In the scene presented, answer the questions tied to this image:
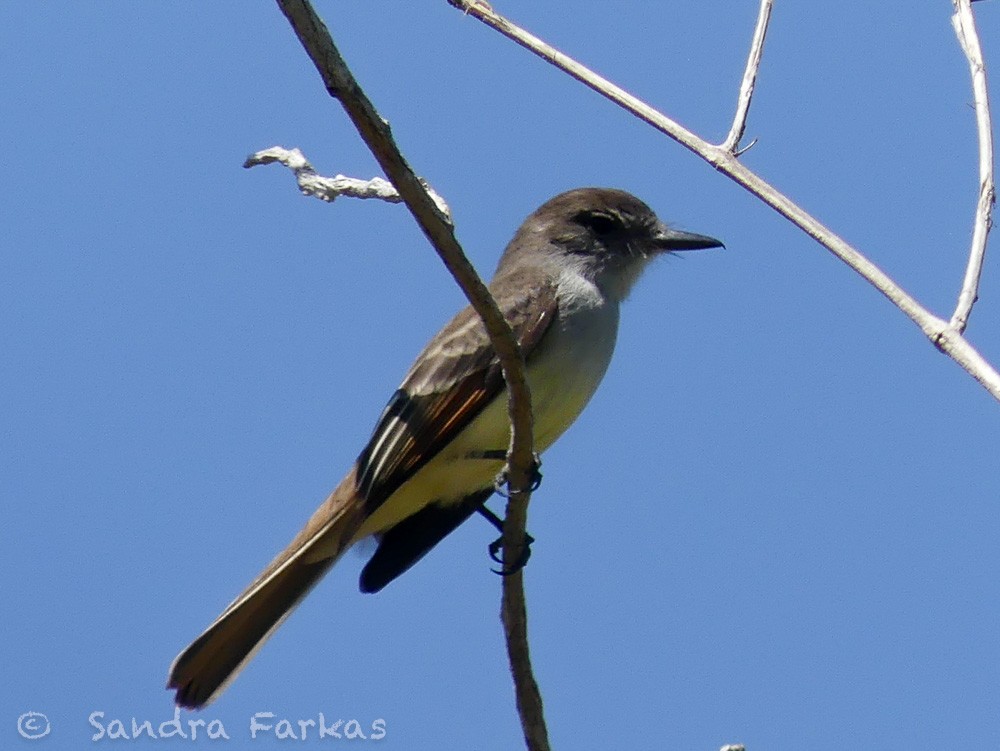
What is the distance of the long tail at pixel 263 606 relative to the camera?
5437 millimetres

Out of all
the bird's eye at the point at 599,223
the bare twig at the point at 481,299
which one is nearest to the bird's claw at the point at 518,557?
the bare twig at the point at 481,299

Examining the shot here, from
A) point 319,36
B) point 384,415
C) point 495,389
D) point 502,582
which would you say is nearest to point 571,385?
point 495,389

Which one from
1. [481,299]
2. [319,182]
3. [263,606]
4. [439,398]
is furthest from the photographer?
[439,398]

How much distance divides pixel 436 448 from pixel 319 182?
164 cm

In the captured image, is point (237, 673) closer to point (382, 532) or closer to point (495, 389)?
point (382, 532)

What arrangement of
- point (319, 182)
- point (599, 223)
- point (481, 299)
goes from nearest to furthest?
point (481, 299) < point (319, 182) < point (599, 223)

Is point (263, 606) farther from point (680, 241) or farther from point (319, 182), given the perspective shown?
point (680, 241)

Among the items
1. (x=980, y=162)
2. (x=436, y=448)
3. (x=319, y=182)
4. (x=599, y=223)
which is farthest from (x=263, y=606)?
(x=980, y=162)

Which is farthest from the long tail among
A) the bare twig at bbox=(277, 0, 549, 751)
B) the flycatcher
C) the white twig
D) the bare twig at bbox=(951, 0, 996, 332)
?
the bare twig at bbox=(951, 0, 996, 332)

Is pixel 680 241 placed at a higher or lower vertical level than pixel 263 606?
higher

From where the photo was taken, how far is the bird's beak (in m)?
6.98

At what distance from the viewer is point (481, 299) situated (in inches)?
151

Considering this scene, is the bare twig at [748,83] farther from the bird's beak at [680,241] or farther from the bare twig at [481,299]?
the bird's beak at [680,241]

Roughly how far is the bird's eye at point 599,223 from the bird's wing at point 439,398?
1.04m
